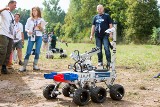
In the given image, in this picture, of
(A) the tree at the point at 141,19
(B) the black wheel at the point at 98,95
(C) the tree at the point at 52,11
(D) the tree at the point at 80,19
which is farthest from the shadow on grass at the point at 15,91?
(C) the tree at the point at 52,11

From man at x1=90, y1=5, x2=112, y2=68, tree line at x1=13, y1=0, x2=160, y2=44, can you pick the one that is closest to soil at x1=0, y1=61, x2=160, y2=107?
man at x1=90, y1=5, x2=112, y2=68

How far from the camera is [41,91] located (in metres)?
7.44

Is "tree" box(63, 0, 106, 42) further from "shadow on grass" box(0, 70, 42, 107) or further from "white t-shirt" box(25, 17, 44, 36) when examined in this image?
"shadow on grass" box(0, 70, 42, 107)

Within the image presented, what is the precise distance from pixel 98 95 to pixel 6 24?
171 inches

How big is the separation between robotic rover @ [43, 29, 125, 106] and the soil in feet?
0.42

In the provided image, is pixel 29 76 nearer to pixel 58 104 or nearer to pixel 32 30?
pixel 32 30

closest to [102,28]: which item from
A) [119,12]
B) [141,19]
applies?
[141,19]

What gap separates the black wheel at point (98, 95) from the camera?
6.18m

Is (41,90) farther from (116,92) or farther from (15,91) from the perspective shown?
(116,92)

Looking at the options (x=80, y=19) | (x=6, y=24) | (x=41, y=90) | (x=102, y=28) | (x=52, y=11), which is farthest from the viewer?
(x=52, y=11)

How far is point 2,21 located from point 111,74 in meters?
4.13

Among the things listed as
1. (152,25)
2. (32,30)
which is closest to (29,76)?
(32,30)

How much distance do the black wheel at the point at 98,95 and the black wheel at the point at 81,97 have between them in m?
0.15

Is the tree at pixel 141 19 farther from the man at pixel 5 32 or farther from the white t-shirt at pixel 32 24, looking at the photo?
the man at pixel 5 32
